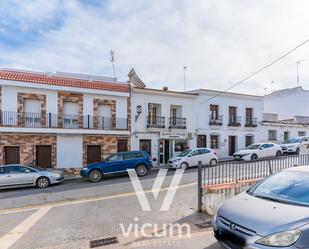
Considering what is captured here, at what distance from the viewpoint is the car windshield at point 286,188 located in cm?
438

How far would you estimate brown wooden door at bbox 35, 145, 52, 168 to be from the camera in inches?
708

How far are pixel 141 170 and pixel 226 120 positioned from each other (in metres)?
11.6

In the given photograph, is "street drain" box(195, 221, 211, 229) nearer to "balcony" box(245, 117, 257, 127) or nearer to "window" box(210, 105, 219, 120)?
"window" box(210, 105, 219, 120)

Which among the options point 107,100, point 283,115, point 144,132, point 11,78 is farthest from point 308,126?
point 11,78

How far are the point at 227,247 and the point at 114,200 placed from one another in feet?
19.2

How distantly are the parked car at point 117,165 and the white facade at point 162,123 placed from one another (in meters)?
4.20

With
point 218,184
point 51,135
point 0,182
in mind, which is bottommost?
point 0,182

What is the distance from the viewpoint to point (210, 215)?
6949 mm

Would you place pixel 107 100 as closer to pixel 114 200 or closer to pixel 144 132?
pixel 144 132

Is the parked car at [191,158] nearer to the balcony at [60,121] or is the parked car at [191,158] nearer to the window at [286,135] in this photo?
the balcony at [60,121]

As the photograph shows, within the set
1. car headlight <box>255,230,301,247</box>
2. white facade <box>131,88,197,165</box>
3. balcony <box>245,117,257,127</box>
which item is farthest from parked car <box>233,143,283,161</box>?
car headlight <box>255,230,301,247</box>

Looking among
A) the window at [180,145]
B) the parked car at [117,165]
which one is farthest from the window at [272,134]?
the parked car at [117,165]

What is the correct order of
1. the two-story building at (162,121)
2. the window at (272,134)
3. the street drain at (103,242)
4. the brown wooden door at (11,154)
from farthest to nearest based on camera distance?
1. the window at (272,134)
2. the two-story building at (162,121)
3. the brown wooden door at (11,154)
4. the street drain at (103,242)

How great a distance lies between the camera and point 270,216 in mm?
3908
